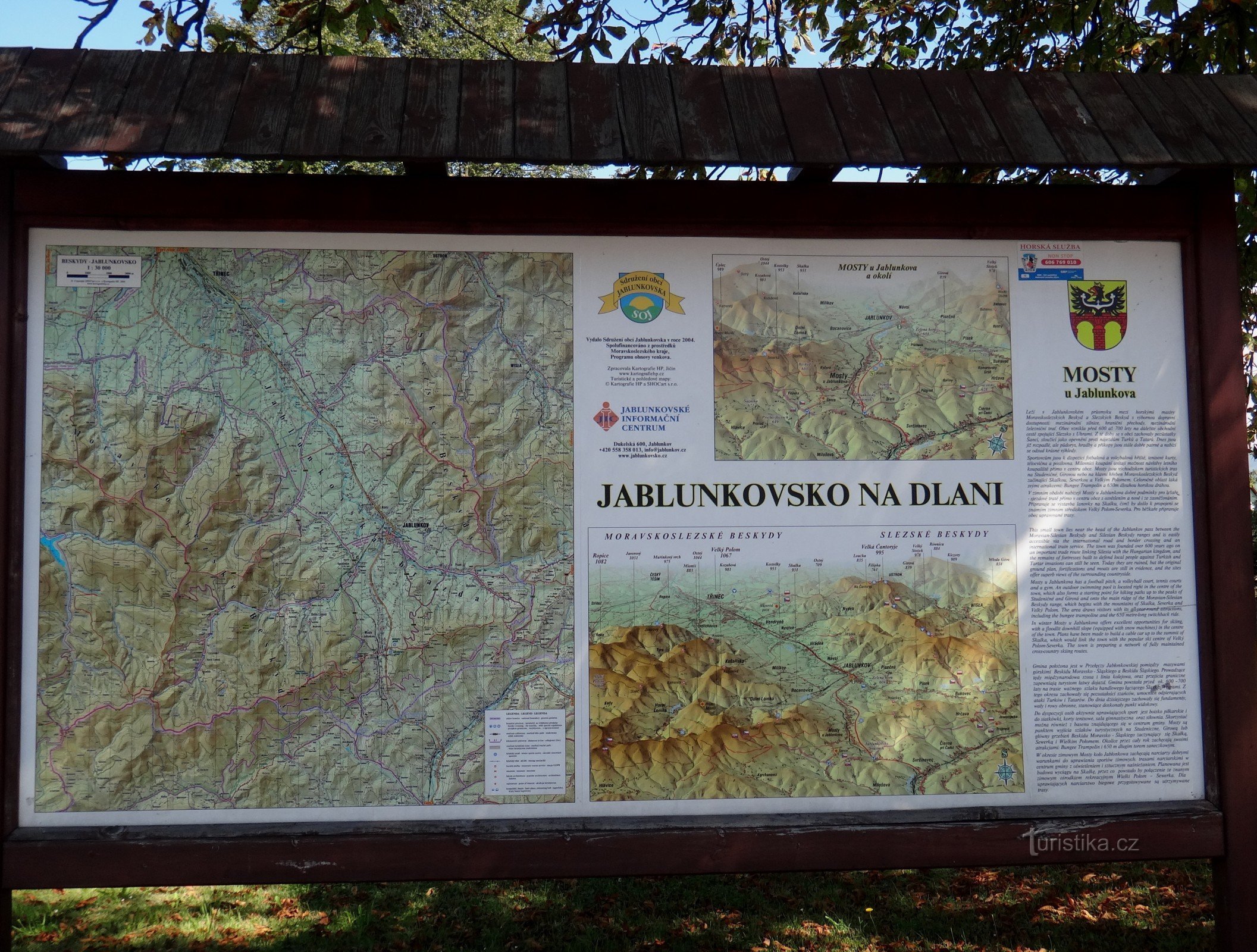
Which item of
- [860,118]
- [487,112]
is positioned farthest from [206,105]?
[860,118]

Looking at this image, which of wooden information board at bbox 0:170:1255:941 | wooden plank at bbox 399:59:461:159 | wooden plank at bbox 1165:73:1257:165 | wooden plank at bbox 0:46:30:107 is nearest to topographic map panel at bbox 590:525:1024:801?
wooden information board at bbox 0:170:1255:941

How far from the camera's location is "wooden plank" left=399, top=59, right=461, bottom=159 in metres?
2.82

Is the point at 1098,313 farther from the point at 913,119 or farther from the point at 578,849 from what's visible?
the point at 578,849

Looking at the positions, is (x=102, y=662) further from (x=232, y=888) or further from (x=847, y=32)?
(x=847, y=32)

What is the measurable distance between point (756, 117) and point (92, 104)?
226cm

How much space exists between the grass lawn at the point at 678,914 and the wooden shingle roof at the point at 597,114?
348cm

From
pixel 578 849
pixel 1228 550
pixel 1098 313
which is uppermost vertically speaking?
pixel 1098 313

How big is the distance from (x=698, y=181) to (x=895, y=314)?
35.4 inches

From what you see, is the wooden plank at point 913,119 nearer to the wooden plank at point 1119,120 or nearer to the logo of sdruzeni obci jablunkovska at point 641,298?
the wooden plank at point 1119,120

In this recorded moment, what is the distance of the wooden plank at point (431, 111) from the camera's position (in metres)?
2.82

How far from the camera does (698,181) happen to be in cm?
321

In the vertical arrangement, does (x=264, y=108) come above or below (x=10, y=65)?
below

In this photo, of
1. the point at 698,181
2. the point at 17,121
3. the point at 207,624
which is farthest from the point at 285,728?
the point at 698,181

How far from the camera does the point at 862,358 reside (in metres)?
3.24
